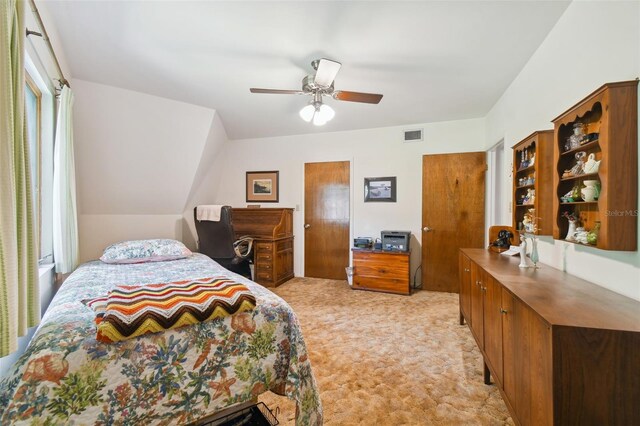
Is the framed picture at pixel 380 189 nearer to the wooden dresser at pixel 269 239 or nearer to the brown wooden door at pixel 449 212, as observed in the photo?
the brown wooden door at pixel 449 212

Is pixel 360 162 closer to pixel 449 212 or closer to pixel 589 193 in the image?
pixel 449 212

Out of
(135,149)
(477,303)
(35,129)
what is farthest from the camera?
(135,149)

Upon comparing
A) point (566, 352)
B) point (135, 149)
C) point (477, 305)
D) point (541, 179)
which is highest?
point (135, 149)

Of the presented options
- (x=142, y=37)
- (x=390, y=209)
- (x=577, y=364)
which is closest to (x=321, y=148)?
(x=390, y=209)

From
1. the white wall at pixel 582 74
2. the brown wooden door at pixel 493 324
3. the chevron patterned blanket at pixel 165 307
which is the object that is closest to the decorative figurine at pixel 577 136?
the white wall at pixel 582 74

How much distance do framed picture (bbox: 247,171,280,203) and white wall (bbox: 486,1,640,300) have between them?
348 cm

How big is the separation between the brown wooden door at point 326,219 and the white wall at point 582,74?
2.48 m

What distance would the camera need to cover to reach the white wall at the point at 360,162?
3938 millimetres

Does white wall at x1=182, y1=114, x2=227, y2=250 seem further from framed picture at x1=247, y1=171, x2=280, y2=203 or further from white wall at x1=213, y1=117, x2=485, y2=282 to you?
framed picture at x1=247, y1=171, x2=280, y2=203

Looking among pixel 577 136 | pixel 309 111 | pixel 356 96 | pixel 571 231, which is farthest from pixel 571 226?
pixel 309 111

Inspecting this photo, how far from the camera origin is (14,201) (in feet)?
3.09

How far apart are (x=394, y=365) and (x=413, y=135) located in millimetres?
3140

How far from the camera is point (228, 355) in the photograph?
1314 mm

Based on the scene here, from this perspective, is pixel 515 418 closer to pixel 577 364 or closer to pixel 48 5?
pixel 577 364
